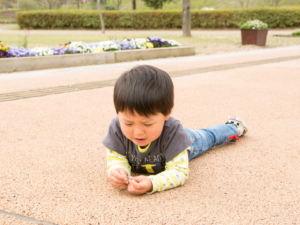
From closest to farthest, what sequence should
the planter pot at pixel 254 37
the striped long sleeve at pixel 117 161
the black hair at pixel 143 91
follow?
the black hair at pixel 143 91 < the striped long sleeve at pixel 117 161 < the planter pot at pixel 254 37

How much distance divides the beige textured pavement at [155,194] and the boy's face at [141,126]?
0.37 metres

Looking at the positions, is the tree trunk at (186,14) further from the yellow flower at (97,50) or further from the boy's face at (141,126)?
the boy's face at (141,126)

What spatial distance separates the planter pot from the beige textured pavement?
851 centimetres

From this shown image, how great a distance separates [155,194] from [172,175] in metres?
0.16

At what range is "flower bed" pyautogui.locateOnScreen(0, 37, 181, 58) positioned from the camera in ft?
24.5

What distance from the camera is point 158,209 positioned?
72.6 inches

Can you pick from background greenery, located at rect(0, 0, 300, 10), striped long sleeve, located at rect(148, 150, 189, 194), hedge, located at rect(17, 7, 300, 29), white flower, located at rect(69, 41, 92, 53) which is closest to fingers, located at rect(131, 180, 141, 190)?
striped long sleeve, located at rect(148, 150, 189, 194)

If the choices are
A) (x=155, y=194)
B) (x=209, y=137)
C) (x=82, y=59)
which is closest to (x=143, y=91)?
(x=155, y=194)

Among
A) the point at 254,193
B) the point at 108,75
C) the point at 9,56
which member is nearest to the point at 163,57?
the point at 108,75

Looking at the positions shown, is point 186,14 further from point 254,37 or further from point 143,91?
point 143,91

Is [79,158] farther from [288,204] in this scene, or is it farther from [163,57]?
[163,57]

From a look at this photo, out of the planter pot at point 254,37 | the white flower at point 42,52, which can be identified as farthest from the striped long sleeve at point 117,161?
the planter pot at point 254,37

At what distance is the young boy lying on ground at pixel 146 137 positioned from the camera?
182cm

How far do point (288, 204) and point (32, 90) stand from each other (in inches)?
172
